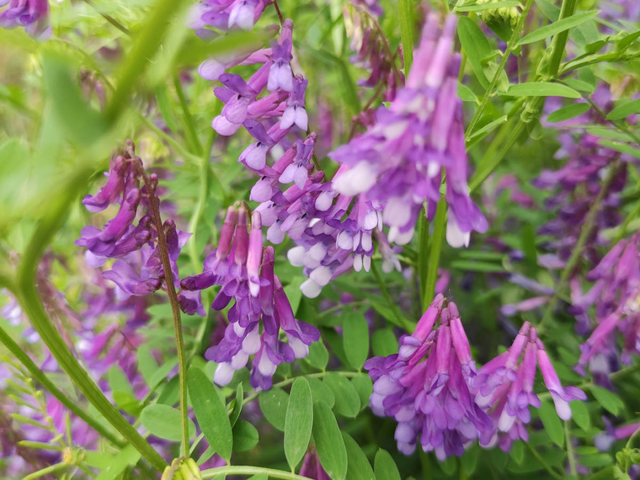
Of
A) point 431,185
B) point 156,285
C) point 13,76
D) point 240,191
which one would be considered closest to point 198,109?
point 240,191

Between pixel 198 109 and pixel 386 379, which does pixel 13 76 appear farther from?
pixel 386 379

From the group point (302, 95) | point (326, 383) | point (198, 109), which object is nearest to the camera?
point (302, 95)

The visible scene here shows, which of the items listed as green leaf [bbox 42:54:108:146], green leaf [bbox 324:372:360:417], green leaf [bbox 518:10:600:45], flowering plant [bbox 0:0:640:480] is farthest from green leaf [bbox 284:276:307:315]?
green leaf [bbox 42:54:108:146]

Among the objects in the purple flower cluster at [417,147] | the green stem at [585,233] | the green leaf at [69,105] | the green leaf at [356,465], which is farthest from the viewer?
the green stem at [585,233]

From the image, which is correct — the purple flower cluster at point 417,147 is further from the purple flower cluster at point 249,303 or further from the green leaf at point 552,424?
the green leaf at point 552,424

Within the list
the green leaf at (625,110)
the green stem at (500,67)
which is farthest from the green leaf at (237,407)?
the green leaf at (625,110)

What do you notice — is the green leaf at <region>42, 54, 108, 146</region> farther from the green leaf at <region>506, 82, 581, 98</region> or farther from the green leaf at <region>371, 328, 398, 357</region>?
the green leaf at <region>371, 328, 398, 357</region>
